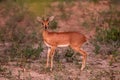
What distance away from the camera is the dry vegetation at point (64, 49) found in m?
8.04

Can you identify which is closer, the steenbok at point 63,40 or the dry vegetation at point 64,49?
the dry vegetation at point 64,49

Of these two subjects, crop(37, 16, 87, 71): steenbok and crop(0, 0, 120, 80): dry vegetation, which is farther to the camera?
crop(37, 16, 87, 71): steenbok

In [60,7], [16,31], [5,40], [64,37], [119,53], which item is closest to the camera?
[64,37]

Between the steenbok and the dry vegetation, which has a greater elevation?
the steenbok

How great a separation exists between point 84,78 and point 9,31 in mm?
5734

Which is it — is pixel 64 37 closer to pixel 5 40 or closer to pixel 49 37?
pixel 49 37

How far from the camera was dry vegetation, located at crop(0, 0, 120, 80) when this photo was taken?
804cm

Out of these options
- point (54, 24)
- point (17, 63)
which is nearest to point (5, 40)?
point (54, 24)

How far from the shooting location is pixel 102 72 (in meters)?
8.17

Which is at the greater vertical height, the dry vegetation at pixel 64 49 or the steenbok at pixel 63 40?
the steenbok at pixel 63 40

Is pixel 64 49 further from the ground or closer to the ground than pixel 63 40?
closer to the ground

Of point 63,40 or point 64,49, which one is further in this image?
point 64,49

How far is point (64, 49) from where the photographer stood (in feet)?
35.4

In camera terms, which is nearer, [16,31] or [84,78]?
[84,78]
